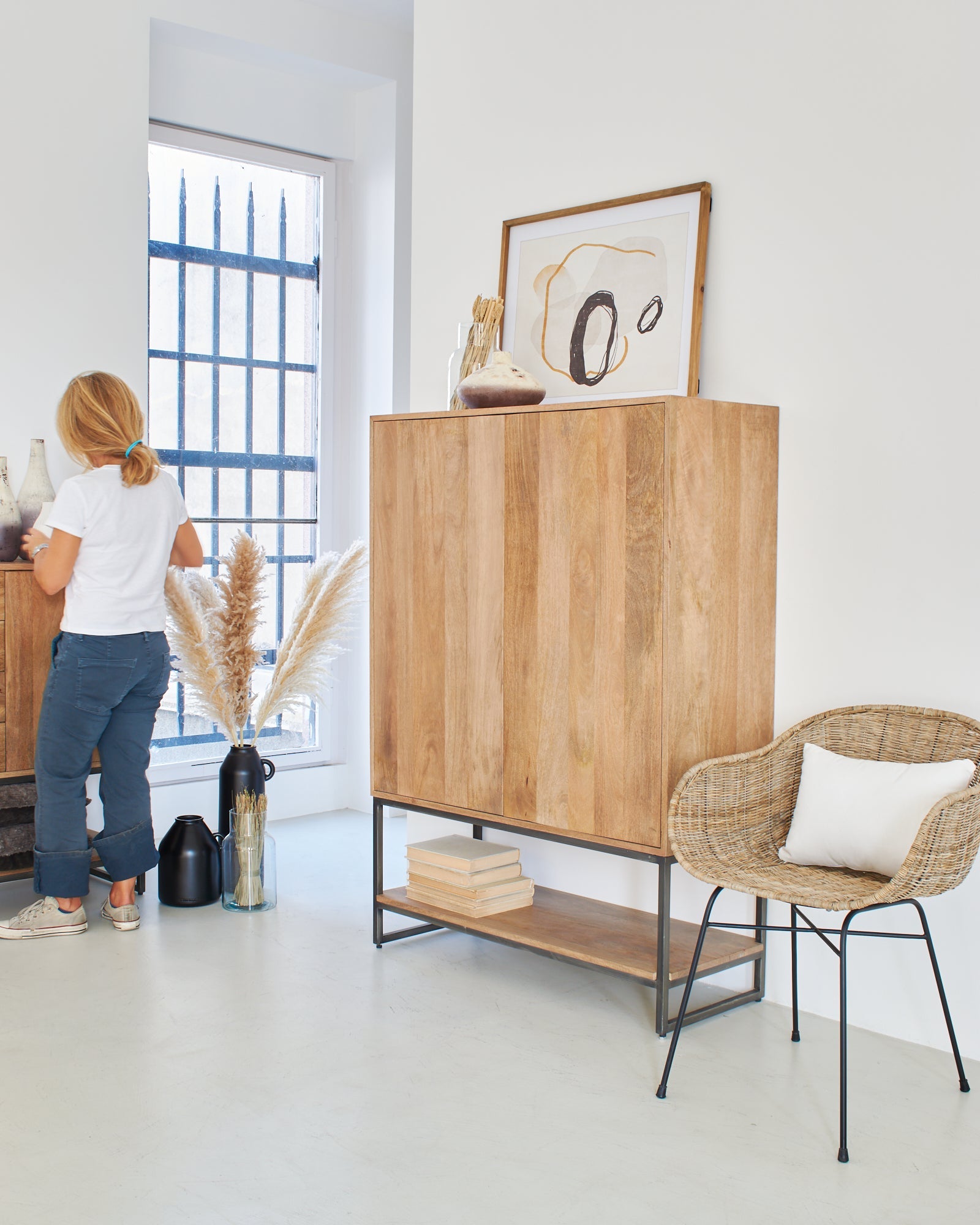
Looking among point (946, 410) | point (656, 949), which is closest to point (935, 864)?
point (656, 949)

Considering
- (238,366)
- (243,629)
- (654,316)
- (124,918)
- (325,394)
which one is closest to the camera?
(654,316)

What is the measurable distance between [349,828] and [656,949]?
7.60 feet

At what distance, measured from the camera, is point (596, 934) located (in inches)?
128

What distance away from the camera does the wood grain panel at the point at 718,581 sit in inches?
115

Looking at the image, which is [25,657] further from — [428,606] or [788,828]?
[788,828]

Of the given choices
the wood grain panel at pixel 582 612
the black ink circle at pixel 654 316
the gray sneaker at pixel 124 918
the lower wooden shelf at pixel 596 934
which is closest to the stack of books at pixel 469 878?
the lower wooden shelf at pixel 596 934

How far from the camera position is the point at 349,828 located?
517cm

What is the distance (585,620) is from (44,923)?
75.6 inches

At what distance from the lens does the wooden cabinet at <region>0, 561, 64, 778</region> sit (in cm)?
381

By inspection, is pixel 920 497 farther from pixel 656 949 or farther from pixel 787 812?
pixel 656 949

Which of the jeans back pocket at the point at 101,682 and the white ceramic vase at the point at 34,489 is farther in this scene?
the white ceramic vase at the point at 34,489

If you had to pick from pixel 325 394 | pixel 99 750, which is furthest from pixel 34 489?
pixel 325 394

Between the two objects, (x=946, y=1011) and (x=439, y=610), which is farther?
(x=439, y=610)

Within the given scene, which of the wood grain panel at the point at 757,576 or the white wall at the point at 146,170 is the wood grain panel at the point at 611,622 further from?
the white wall at the point at 146,170
